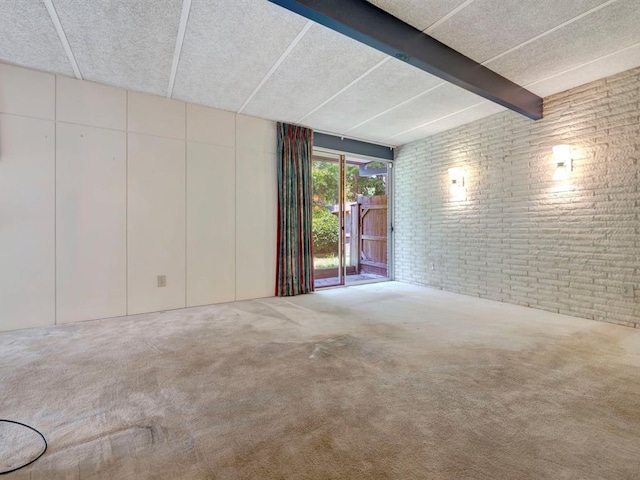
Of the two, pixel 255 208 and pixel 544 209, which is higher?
pixel 255 208

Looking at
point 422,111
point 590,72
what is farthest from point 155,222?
point 590,72

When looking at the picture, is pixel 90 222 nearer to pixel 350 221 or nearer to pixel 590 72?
pixel 350 221

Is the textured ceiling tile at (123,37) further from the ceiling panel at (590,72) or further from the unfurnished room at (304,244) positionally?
the ceiling panel at (590,72)

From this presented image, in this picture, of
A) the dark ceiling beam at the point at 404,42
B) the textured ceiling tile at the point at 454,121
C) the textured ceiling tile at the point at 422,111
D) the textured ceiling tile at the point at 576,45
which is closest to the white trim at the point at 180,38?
the dark ceiling beam at the point at 404,42

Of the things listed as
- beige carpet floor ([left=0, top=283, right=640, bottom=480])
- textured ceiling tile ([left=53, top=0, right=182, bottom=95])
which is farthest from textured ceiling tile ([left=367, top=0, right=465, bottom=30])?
beige carpet floor ([left=0, top=283, right=640, bottom=480])

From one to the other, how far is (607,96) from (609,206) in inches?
47.5

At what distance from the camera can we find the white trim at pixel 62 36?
223 cm

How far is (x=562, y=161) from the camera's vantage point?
357cm

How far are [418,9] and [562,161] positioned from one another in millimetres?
2608

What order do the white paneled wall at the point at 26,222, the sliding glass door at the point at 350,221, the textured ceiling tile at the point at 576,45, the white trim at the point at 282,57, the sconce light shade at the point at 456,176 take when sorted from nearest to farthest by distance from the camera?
1. the textured ceiling tile at the point at 576,45
2. the white trim at the point at 282,57
3. the white paneled wall at the point at 26,222
4. the sconce light shade at the point at 456,176
5. the sliding glass door at the point at 350,221

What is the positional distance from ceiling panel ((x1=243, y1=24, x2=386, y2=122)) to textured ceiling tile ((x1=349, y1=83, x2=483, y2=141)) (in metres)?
1.06

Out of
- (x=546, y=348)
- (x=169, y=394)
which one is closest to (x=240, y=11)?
(x=169, y=394)

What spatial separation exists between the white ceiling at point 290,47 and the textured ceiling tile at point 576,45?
0.03 feet

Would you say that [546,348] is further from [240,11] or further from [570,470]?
[240,11]
